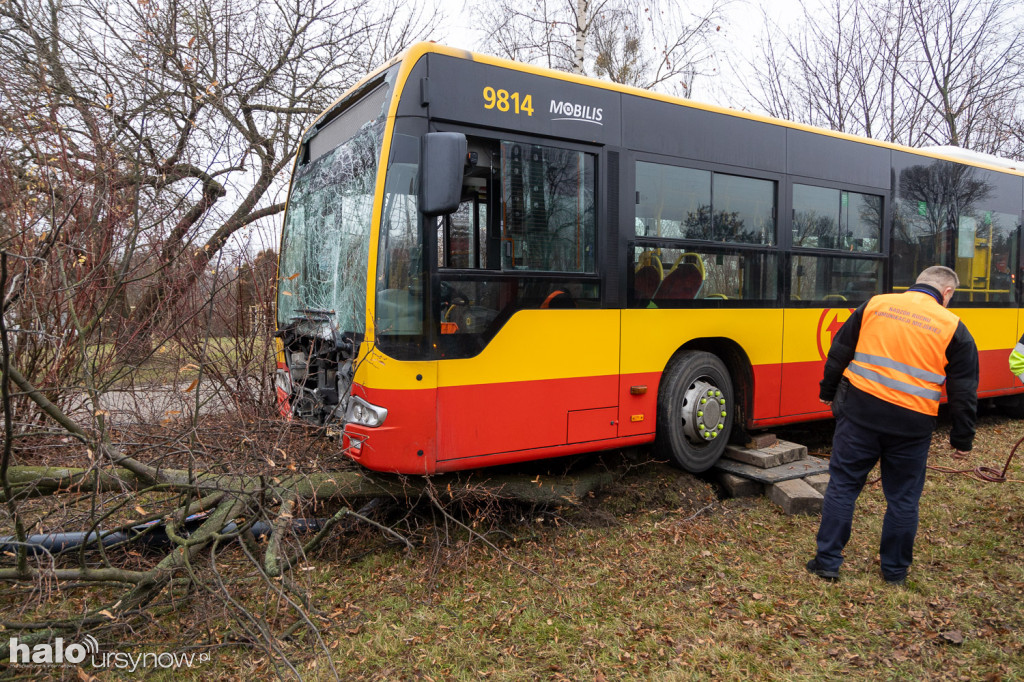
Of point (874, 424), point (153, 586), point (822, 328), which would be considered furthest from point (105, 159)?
point (822, 328)

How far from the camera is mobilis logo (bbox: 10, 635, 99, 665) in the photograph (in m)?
3.03

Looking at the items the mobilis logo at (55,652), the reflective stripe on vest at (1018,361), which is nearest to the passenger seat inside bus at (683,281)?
the reflective stripe on vest at (1018,361)

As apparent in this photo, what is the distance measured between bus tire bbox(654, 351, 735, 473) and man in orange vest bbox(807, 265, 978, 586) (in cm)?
122

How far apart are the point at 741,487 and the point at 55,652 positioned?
4.66 metres

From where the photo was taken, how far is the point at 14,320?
15.2ft

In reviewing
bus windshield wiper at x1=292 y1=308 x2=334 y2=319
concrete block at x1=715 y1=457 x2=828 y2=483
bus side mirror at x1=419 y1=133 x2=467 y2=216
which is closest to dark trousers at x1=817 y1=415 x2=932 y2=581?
concrete block at x1=715 y1=457 x2=828 y2=483

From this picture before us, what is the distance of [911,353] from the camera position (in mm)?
3705

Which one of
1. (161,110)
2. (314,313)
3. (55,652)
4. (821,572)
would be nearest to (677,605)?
(821,572)

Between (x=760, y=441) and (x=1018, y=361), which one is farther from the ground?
(x=1018, y=361)

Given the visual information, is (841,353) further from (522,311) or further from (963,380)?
(522,311)

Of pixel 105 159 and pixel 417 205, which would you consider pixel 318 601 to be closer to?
pixel 417 205

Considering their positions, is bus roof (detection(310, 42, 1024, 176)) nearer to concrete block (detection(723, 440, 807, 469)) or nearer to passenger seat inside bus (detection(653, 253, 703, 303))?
passenger seat inside bus (detection(653, 253, 703, 303))

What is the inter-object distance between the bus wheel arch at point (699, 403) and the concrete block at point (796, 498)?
1.75ft

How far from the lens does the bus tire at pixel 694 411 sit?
4957mm
